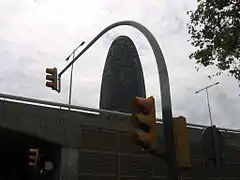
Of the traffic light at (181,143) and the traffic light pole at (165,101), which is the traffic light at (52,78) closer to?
the traffic light pole at (165,101)

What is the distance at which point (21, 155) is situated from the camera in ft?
64.0

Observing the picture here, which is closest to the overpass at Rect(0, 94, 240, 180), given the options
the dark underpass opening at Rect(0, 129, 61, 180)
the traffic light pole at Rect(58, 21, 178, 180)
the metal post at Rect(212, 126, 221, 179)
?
the dark underpass opening at Rect(0, 129, 61, 180)

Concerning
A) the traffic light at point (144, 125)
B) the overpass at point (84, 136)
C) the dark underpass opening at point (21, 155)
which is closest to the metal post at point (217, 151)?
the traffic light at point (144, 125)

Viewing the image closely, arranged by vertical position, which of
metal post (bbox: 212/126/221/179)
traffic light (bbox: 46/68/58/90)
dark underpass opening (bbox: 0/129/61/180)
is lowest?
metal post (bbox: 212/126/221/179)

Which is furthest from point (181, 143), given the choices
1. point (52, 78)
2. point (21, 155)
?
point (21, 155)

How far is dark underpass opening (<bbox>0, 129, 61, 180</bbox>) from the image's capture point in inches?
583

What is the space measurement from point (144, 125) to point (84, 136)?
27.6ft

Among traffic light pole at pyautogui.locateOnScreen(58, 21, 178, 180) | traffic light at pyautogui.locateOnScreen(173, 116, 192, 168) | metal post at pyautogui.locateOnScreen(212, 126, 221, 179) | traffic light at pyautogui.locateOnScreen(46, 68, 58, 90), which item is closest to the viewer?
metal post at pyautogui.locateOnScreen(212, 126, 221, 179)

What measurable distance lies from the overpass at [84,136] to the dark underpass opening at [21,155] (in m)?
0.49

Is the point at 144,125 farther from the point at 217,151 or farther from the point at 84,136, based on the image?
the point at 84,136

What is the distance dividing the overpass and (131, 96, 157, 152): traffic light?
7.69 metres

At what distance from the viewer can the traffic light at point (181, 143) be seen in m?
6.85

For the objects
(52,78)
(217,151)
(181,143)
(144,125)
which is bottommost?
(217,151)

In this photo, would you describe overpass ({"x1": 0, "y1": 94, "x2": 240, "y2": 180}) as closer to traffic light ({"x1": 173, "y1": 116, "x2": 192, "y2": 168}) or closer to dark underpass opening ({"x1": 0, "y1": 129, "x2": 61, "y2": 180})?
dark underpass opening ({"x1": 0, "y1": 129, "x2": 61, "y2": 180})
